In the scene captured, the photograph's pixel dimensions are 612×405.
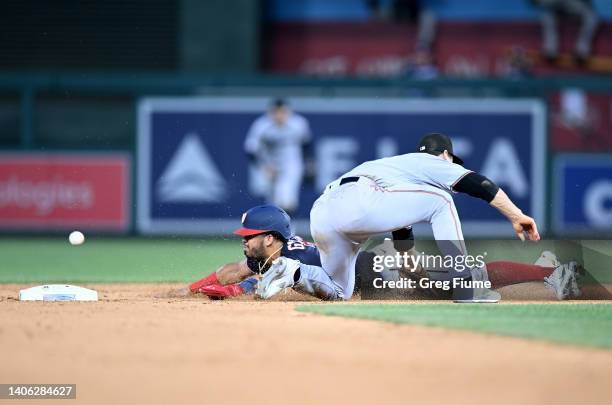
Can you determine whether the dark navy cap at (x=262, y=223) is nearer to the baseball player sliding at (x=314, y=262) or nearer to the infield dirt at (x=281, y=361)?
the baseball player sliding at (x=314, y=262)

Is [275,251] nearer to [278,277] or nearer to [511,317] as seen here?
[278,277]

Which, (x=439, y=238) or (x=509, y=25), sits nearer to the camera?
(x=439, y=238)

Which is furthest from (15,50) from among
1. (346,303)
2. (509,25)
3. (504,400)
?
(504,400)

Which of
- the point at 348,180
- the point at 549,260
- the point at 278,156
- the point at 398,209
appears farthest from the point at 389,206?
the point at 278,156

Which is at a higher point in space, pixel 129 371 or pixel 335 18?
pixel 335 18

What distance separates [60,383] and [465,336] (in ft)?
7.28

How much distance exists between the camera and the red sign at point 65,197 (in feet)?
53.1

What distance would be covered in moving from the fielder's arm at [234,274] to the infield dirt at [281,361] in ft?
4.00

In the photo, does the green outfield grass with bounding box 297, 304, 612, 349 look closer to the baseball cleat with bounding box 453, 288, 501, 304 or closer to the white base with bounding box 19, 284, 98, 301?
the baseball cleat with bounding box 453, 288, 501, 304

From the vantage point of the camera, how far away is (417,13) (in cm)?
2036

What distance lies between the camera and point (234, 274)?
335 inches

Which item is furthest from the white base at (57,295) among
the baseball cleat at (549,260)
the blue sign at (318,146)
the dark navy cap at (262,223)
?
the blue sign at (318,146)

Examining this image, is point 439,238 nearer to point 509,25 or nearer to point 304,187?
point 304,187

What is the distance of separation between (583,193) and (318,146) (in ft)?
11.9
